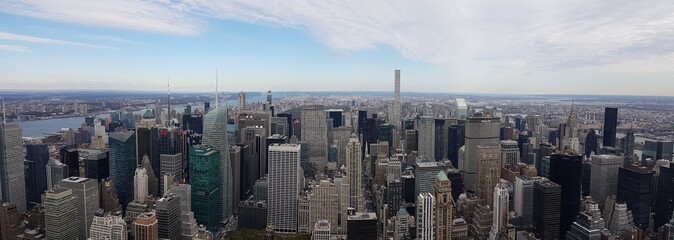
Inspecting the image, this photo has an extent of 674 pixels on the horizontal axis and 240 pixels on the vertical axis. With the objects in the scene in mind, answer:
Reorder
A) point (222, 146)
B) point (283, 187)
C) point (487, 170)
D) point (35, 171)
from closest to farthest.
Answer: point (35, 171) → point (283, 187) → point (222, 146) → point (487, 170)

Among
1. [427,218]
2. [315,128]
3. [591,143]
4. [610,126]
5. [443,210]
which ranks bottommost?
[427,218]

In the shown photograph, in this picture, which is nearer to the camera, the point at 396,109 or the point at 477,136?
the point at 477,136

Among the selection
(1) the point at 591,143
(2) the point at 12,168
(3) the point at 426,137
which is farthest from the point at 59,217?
(1) the point at 591,143

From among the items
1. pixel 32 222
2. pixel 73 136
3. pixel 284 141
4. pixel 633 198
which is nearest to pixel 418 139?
pixel 284 141

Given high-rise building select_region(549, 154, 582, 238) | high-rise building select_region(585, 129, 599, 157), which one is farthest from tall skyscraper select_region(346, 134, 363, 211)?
high-rise building select_region(585, 129, 599, 157)

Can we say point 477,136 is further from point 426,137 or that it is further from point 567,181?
point 567,181

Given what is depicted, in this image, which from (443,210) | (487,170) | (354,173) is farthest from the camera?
(354,173)
